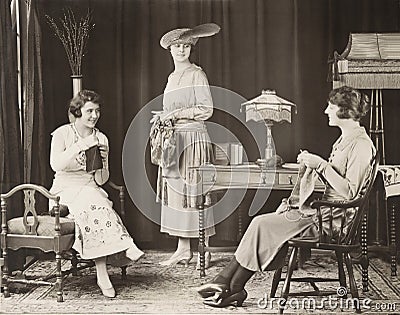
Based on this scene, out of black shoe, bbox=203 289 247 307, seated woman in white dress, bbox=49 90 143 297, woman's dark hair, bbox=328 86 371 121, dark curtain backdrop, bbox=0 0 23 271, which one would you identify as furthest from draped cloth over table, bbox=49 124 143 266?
woman's dark hair, bbox=328 86 371 121

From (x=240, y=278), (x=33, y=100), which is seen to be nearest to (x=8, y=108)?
(x=33, y=100)

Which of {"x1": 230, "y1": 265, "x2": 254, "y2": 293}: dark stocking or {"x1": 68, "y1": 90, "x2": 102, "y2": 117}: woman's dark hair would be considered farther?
{"x1": 68, "y1": 90, "x2": 102, "y2": 117}: woman's dark hair

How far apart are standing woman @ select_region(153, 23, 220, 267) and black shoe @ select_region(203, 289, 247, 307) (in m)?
0.25

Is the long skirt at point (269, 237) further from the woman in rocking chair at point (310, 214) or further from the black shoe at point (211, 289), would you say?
the black shoe at point (211, 289)

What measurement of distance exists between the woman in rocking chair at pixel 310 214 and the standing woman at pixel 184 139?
25cm

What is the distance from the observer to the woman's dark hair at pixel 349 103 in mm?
4484

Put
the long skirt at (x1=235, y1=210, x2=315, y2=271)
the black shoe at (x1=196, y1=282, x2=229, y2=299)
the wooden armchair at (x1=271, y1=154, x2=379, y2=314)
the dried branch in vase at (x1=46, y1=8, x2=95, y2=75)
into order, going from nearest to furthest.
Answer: the wooden armchair at (x1=271, y1=154, x2=379, y2=314)
the long skirt at (x1=235, y1=210, x2=315, y2=271)
the black shoe at (x1=196, y1=282, x2=229, y2=299)
the dried branch in vase at (x1=46, y1=8, x2=95, y2=75)

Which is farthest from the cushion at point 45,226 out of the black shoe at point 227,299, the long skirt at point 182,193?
the black shoe at point 227,299

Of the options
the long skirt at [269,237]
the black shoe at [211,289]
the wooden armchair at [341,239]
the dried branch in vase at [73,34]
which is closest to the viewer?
the wooden armchair at [341,239]

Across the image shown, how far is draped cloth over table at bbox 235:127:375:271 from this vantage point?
4.36m

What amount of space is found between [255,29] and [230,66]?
25 centimetres

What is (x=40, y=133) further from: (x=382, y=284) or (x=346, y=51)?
(x=382, y=284)

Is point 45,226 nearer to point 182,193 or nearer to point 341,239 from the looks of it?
point 182,193

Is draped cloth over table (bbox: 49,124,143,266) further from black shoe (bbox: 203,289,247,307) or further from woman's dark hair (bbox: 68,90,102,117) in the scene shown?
black shoe (bbox: 203,289,247,307)
